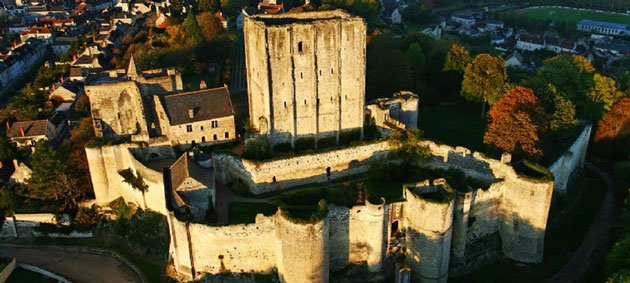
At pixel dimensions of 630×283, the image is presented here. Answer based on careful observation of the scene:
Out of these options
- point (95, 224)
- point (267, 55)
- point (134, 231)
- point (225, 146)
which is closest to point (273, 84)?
point (267, 55)

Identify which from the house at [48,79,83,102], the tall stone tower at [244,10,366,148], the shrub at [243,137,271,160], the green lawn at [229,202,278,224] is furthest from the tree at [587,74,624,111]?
the house at [48,79,83,102]

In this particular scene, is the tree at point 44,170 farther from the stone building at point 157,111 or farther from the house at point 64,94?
the house at point 64,94

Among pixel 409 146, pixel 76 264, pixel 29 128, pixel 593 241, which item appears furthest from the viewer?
pixel 29 128

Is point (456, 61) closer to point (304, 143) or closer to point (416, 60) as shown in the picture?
point (416, 60)

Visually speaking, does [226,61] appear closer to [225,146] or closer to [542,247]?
[225,146]

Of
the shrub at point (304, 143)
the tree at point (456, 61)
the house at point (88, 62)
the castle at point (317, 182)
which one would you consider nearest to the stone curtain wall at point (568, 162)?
the castle at point (317, 182)

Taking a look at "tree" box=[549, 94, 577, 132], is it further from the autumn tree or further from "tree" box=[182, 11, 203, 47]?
"tree" box=[182, 11, 203, 47]

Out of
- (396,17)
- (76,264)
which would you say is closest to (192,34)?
(76,264)
